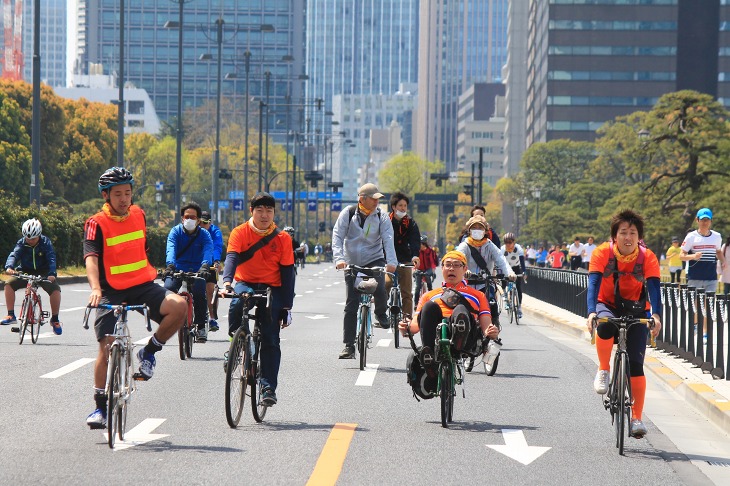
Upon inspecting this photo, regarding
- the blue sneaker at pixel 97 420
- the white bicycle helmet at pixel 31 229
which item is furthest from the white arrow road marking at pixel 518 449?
the white bicycle helmet at pixel 31 229

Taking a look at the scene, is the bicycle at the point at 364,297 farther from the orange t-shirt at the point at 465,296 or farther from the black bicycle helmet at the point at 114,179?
the black bicycle helmet at the point at 114,179

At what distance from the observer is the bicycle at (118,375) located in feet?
27.0

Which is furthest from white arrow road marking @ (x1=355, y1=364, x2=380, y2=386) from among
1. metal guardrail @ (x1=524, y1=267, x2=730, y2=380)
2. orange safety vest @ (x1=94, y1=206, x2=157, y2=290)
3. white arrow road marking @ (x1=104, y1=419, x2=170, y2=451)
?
orange safety vest @ (x1=94, y1=206, x2=157, y2=290)

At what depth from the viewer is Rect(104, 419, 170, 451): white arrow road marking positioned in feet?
28.0

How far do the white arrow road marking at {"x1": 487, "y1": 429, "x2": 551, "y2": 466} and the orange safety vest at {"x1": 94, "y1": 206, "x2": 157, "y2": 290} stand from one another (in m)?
2.58

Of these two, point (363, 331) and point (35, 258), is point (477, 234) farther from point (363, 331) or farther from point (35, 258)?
point (35, 258)

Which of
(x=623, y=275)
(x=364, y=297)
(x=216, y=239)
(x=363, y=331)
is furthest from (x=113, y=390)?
(x=216, y=239)

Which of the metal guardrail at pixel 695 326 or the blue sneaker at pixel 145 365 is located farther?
the metal guardrail at pixel 695 326

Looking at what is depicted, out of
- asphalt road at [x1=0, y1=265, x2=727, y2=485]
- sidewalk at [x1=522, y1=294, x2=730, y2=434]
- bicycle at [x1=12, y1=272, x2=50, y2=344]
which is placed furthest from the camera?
bicycle at [x1=12, y1=272, x2=50, y2=344]

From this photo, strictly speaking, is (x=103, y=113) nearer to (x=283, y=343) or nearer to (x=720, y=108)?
(x=720, y=108)

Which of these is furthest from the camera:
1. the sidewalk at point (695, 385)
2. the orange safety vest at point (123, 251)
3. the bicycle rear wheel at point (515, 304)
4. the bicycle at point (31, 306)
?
the bicycle rear wheel at point (515, 304)

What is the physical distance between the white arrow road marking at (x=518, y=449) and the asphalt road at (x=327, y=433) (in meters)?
0.01

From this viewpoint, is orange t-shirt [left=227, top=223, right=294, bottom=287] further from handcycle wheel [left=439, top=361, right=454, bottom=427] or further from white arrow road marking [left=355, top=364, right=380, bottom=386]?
white arrow road marking [left=355, top=364, right=380, bottom=386]

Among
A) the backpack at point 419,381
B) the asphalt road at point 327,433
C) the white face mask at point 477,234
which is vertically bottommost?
the asphalt road at point 327,433
